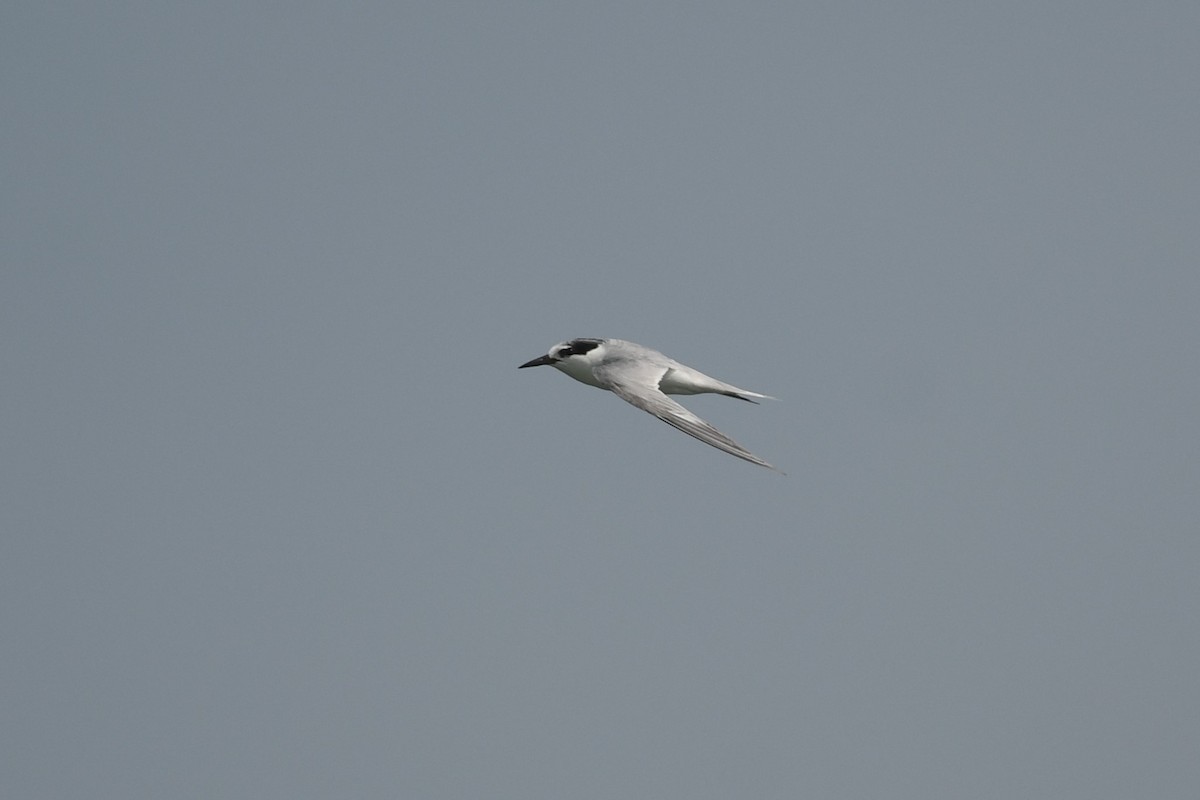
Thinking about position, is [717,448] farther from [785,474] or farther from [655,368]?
[655,368]

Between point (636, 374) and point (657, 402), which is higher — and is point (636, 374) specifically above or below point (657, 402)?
above

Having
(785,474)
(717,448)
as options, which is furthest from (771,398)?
(785,474)

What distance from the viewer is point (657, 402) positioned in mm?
19484

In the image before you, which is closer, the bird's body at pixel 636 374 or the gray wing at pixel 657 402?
the gray wing at pixel 657 402

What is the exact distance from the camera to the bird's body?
A: 1958 centimetres

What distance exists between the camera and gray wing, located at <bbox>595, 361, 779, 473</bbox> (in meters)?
16.8

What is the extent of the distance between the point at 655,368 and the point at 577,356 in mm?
1981

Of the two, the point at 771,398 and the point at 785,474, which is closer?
the point at 785,474

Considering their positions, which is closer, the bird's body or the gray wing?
the gray wing

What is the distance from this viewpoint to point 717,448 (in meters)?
16.8

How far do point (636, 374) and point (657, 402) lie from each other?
2.05 metres

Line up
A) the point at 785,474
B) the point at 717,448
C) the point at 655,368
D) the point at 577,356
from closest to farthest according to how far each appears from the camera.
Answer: the point at 785,474 < the point at 717,448 < the point at 655,368 < the point at 577,356

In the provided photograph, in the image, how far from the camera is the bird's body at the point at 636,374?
19.6m

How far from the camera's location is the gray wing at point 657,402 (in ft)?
55.3
